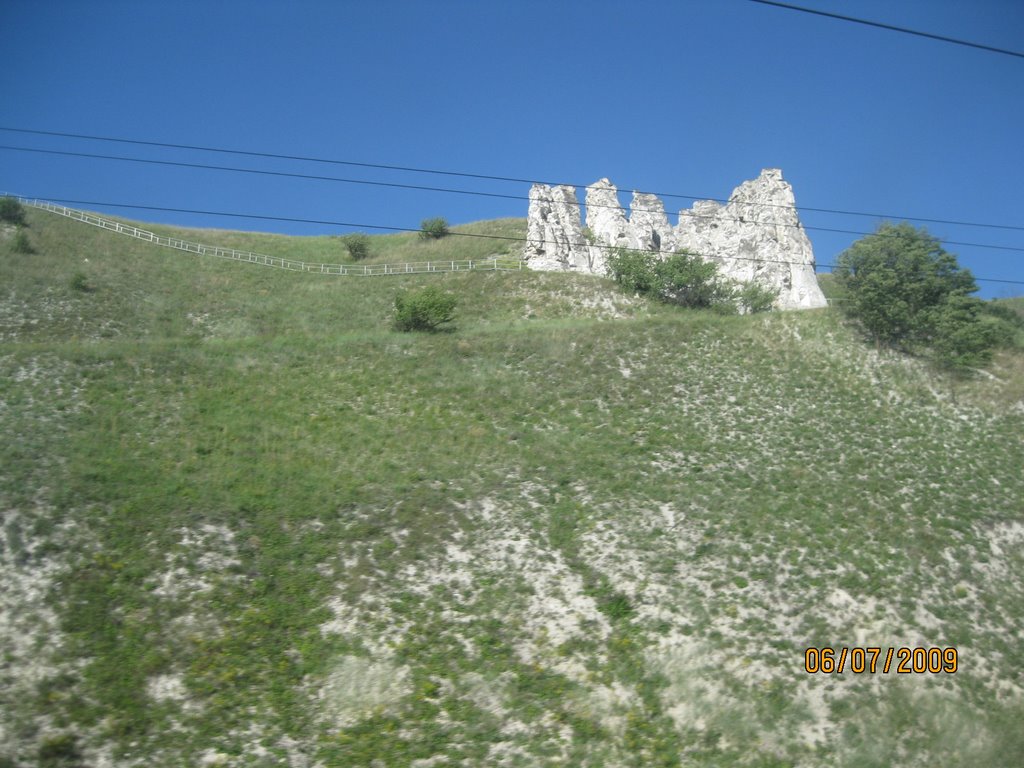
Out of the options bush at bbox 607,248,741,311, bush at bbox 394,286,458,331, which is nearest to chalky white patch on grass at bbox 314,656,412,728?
bush at bbox 394,286,458,331

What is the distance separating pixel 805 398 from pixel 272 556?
25.1m

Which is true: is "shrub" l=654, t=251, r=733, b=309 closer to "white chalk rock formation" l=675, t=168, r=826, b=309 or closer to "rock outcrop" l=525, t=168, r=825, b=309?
"rock outcrop" l=525, t=168, r=825, b=309

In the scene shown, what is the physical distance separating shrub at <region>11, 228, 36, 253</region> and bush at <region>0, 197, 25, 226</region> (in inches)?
182

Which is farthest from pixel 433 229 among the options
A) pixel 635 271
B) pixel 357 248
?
pixel 635 271

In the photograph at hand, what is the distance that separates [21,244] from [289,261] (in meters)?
19.3

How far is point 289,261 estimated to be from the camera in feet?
222

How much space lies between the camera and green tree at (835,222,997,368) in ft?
134

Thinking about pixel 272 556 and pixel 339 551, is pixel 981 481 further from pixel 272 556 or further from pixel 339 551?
pixel 272 556

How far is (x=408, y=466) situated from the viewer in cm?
3134

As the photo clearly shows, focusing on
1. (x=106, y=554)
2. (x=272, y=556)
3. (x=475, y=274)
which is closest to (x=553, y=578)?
(x=272, y=556)

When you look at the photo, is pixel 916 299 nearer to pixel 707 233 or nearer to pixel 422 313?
pixel 422 313

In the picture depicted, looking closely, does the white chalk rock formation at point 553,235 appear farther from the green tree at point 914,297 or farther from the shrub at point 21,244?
the shrub at point 21,244

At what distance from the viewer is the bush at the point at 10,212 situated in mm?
61812
